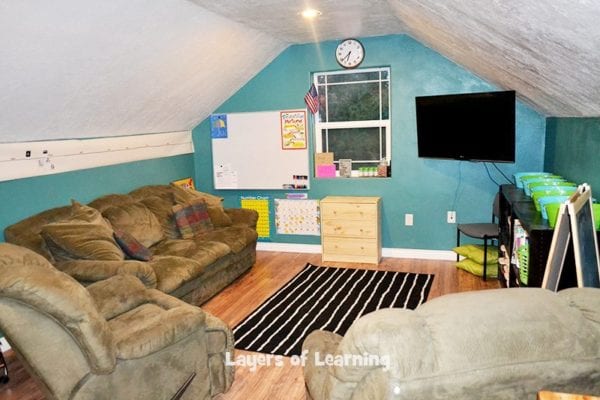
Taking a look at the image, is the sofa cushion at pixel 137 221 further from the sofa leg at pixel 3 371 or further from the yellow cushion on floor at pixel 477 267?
the yellow cushion on floor at pixel 477 267

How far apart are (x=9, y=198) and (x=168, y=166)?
6.41 ft

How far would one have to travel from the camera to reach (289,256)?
5.25 m

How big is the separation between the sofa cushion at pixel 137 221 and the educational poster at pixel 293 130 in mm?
1752

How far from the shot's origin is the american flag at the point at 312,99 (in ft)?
16.5

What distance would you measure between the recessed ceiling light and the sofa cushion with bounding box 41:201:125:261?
2.30 metres

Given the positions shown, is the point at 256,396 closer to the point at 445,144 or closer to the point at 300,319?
the point at 300,319

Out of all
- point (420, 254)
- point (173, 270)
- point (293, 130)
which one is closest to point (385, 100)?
point (293, 130)

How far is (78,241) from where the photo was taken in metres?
3.14

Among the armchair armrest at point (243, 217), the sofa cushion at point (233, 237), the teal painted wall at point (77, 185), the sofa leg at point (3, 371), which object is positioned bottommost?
the sofa leg at point (3, 371)

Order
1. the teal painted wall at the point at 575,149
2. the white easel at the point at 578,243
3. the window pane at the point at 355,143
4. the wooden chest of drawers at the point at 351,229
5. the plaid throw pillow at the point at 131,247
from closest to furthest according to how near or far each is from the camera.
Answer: the white easel at the point at 578,243, the teal painted wall at the point at 575,149, the plaid throw pillow at the point at 131,247, the wooden chest of drawers at the point at 351,229, the window pane at the point at 355,143

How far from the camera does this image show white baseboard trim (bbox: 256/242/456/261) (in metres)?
4.91

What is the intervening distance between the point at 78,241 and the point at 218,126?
8.59 feet

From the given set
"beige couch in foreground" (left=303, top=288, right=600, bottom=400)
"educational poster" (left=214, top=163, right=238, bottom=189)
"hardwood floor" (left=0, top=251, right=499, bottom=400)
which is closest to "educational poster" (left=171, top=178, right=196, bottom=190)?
"educational poster" (left=214, top=163, right=238, bottom=189)

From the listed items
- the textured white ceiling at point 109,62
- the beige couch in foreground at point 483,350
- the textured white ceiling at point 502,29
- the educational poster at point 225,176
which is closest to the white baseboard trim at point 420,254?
the textured white ceiling at point 502,29
